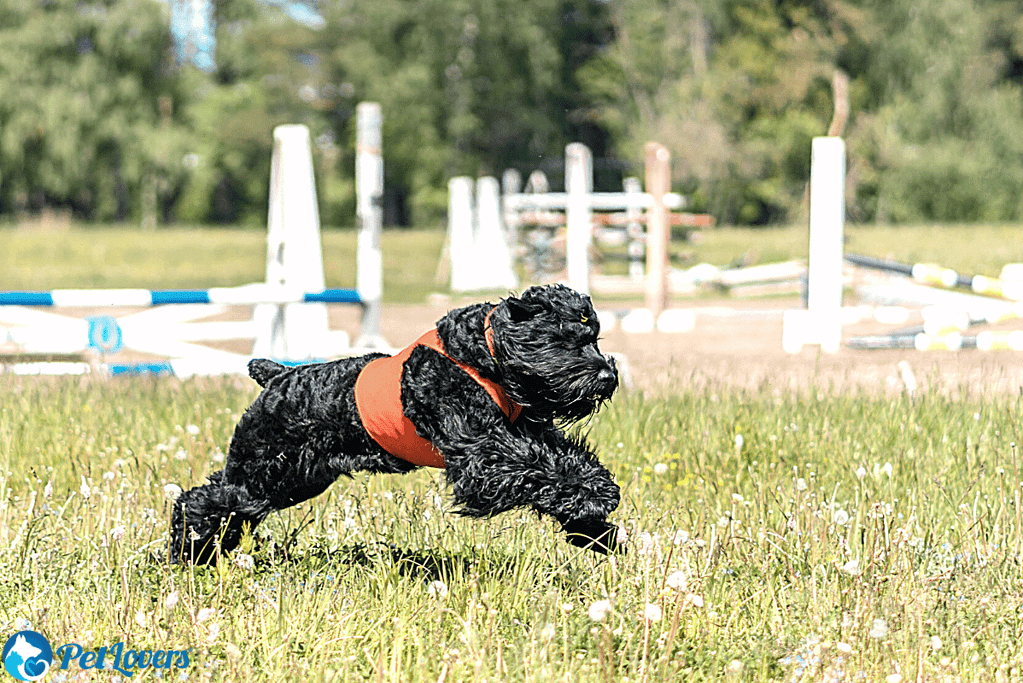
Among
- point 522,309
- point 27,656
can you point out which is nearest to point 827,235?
point 522,309

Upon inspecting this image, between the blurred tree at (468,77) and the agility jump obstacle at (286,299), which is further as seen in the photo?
the blurred tree at (468,77)

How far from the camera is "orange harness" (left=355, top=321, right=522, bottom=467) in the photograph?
2.95m

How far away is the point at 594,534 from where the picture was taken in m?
2.91

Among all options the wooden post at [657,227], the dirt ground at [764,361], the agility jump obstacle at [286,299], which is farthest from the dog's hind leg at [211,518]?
the wooden post at [657,227]

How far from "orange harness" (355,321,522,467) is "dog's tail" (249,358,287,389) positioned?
38 cm

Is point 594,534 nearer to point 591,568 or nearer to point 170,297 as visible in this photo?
point 591,568

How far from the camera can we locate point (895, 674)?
2.54 metres

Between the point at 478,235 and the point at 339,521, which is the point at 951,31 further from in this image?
the point at 339,521

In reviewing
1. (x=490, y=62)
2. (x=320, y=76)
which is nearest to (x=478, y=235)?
(x=490, y=62)

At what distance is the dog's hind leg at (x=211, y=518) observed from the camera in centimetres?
326

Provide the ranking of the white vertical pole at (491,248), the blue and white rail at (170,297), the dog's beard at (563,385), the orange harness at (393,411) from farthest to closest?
the white vertical pole at (491,248)
the blue and white rail at (170,297)
the orange harness at (393,411)
the dog's beard at (563,385)

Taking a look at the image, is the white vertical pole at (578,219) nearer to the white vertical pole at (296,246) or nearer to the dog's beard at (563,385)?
the white vertical pole at (296,246)

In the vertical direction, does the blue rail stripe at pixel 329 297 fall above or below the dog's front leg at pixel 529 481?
above

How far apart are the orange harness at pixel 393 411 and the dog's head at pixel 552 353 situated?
0.13m
